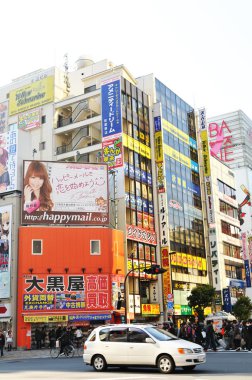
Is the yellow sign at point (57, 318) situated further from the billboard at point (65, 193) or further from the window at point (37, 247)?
the billboard at point (65, 193)

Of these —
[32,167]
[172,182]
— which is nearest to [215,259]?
[172,182]

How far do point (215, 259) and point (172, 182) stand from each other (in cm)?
1328

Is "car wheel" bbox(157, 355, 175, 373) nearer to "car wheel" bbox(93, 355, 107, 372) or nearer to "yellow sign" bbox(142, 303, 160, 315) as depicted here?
"car wheel" bbox(93, 355, 107, 372)

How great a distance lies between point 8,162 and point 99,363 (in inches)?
1122

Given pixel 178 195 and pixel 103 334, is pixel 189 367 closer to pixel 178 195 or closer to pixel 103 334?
pixel 103 334

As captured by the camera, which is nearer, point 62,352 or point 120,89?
point 62,352

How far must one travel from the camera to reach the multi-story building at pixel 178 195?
52000 mm

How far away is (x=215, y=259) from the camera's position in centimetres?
6212

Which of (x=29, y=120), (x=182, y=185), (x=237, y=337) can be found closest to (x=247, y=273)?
(x=182, y=185)

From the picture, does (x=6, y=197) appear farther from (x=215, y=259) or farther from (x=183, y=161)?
(x=215, y=259)

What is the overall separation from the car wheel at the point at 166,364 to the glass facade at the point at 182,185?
37.0 metres

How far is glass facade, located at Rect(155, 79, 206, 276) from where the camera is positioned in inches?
2137

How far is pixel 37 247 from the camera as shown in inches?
1570

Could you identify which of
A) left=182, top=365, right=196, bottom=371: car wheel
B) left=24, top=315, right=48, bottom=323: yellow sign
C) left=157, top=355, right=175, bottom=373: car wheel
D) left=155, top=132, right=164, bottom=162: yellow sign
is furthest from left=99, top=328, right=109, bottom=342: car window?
left=155, top=132, right=164, bottom=162: yellow sign
